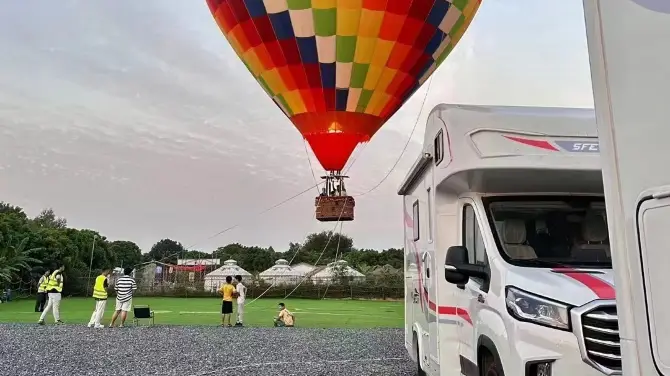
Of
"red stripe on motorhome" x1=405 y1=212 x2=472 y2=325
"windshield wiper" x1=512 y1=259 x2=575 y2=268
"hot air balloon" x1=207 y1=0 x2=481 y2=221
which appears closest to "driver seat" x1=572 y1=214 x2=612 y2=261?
"windshield wiper" x1=512 y1=259 x2=575 y2=268

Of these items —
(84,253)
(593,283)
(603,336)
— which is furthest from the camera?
(84,253)

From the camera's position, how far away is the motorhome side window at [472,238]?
4113 mm

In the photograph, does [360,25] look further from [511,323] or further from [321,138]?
[511,323]

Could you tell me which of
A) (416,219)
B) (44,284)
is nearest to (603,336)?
(416,219)

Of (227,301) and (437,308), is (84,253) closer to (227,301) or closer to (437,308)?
(227,301)

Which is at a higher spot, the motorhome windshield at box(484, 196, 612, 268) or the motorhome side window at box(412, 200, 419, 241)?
the motorhome side window at box(412, 200, 419, 241)

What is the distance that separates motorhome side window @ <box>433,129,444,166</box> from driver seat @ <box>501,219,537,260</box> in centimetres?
78

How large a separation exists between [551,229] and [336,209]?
323 inches

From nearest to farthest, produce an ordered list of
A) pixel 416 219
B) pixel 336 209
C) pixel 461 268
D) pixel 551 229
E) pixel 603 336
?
pixel 603 336, pixel 461 268, pixel 551 229, pixel 416 219, pixel 336 209

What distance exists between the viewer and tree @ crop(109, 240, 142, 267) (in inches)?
2630

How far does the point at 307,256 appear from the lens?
51.8 metres

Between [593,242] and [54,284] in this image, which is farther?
[54,284]

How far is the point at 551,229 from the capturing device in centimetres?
422

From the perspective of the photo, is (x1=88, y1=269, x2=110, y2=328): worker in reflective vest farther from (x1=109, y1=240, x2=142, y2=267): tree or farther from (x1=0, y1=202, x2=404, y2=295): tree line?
(x1=109, y1=240, x2=142, y2=267): tree
